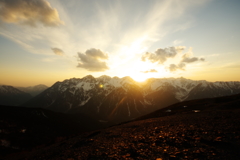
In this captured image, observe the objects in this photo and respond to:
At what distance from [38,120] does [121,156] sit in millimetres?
204486

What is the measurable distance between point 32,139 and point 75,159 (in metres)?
137

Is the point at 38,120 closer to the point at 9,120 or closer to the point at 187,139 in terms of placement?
the point at 9,120

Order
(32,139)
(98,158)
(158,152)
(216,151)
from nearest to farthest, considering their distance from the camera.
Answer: (216,151) → (158,152) → (98,158) → (32,139)

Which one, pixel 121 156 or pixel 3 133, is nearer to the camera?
pixel 121 156

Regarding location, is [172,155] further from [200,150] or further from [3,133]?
[3,133]

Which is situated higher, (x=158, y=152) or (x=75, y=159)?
(x=158, y=152)

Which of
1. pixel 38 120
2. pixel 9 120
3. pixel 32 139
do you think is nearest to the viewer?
pixel 32 139

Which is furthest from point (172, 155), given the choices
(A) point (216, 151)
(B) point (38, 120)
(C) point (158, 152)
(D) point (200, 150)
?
(B) point (38, 120)

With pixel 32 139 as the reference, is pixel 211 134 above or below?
above

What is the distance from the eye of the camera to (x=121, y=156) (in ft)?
46.9

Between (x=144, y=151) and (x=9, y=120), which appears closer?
(x=144, y=151)

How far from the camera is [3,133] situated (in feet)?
366

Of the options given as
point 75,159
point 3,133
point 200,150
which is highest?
point 200,150

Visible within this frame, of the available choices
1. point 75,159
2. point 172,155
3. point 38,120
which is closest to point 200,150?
point 172,155
